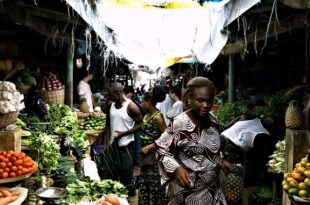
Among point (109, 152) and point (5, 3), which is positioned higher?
point (5, 3)

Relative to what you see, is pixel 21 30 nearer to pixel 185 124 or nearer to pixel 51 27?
pixel 51 27

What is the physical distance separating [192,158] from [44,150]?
2.14 metres

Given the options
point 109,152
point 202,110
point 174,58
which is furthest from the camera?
point 174,58

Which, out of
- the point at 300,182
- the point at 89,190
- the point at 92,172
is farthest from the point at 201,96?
the point at 92,172

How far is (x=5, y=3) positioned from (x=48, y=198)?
208cm

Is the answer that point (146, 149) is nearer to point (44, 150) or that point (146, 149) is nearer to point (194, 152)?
point (44, 150)

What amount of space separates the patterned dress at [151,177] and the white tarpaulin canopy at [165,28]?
1231mm

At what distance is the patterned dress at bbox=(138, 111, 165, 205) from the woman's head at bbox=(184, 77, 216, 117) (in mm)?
2146

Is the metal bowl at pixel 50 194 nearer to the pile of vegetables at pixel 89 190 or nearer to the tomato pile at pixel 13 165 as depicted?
the tomato pile at pixel 13 165

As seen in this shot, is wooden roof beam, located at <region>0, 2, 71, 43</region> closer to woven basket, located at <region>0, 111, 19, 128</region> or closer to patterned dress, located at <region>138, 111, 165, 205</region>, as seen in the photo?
woven basket, located at <region>0, 111, 19, 128</region>

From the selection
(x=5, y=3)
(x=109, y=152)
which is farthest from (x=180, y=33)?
(x=5, y=3)

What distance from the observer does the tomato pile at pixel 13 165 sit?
3744 millimetres

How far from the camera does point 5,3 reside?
4.08m

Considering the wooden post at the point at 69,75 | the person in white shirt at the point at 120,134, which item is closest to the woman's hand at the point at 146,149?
the person in white shirt at the point at 120,134
